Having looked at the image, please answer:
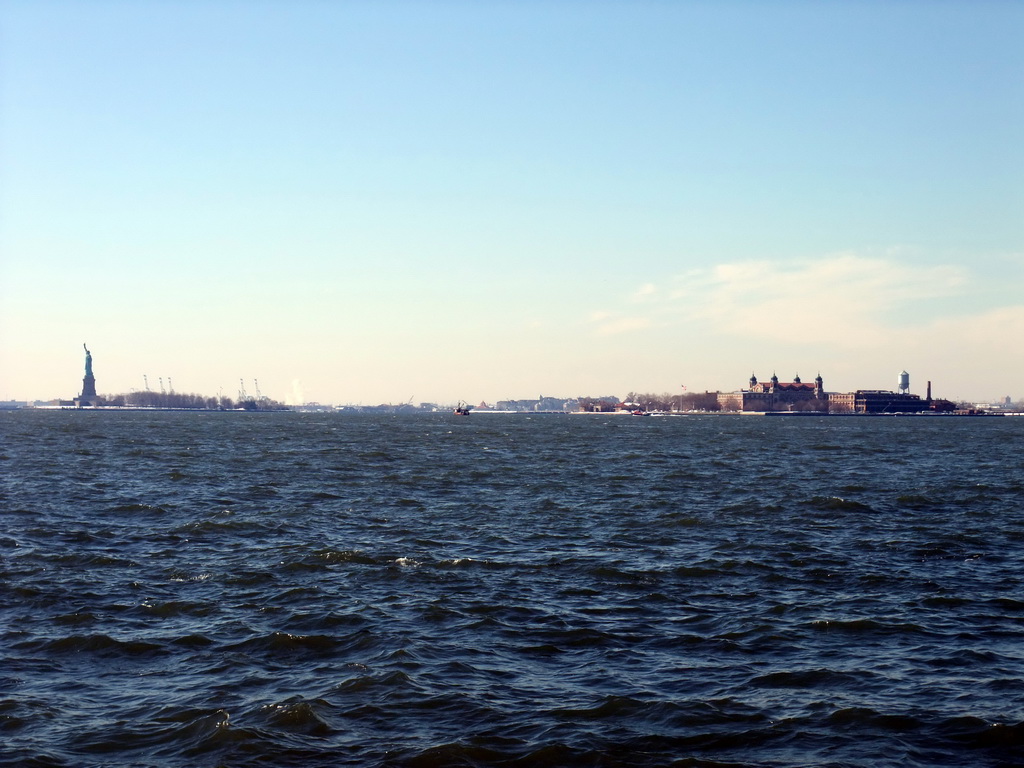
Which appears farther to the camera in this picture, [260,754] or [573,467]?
[573,467]

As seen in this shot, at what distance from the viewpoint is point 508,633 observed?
67.7ft

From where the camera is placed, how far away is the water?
576 inches

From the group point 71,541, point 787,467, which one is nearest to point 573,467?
point 787,467

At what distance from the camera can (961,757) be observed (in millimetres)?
14070

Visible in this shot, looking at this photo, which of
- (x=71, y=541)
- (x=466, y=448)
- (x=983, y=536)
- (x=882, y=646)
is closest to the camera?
(x=882, y=646)

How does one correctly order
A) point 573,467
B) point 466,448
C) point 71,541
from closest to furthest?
point 71,541 → point 573,467 → point 466,448

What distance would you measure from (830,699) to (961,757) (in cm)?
264

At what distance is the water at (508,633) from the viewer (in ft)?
48.0

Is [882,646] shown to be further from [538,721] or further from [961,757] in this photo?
[538,721]

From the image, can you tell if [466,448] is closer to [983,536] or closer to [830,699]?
[983,536]

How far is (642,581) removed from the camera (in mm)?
26094

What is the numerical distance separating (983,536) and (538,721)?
25.3m

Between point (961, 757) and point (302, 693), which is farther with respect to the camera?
point (302, 693)

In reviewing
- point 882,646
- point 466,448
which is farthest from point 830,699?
point 466,448
